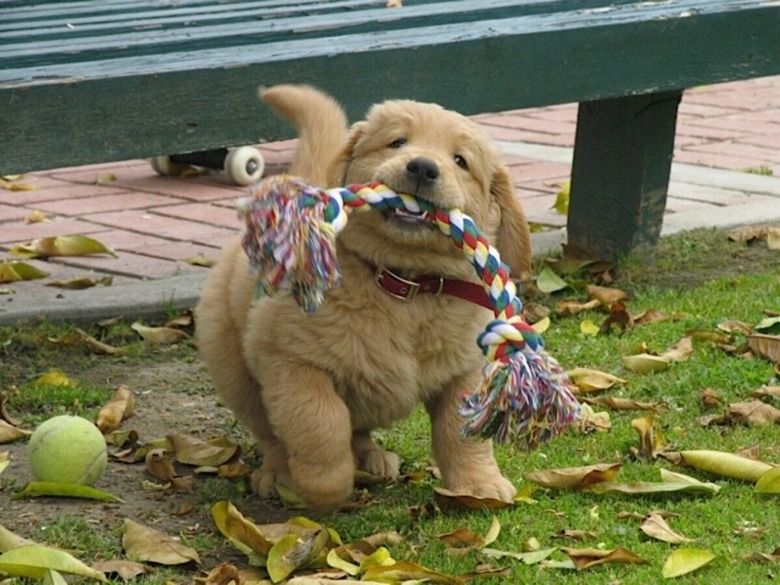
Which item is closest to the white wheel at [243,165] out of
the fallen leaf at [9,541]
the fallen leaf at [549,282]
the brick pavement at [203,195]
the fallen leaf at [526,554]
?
the brick pavement at [203,195]

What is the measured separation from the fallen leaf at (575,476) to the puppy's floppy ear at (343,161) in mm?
813

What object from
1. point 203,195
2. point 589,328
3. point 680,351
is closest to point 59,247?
point 203,195

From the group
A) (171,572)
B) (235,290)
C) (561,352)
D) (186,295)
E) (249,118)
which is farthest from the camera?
(186,295)

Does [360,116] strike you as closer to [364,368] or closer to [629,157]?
[364,368]

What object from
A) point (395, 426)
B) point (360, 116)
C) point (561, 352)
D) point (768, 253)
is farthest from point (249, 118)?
point (768, 253)

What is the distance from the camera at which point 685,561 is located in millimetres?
2736

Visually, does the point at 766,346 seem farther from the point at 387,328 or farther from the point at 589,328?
the point at 387,328

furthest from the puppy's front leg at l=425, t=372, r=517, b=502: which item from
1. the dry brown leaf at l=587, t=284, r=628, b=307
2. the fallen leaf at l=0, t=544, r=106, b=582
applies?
the dry brown leaf at l=587, t=284, r=628, b=307

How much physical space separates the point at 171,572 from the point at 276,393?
47 cm

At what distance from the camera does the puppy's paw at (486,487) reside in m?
3.18

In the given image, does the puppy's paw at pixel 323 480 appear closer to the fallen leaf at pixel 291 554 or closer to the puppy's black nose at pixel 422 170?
the fallen leaf at pixel 291 554

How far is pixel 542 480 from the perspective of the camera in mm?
3258

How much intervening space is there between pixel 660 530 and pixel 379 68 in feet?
5.35

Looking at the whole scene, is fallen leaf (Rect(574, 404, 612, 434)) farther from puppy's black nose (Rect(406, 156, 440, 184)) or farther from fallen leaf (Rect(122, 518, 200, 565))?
fallen leaf (Rect(122, 518, 200, 565))
